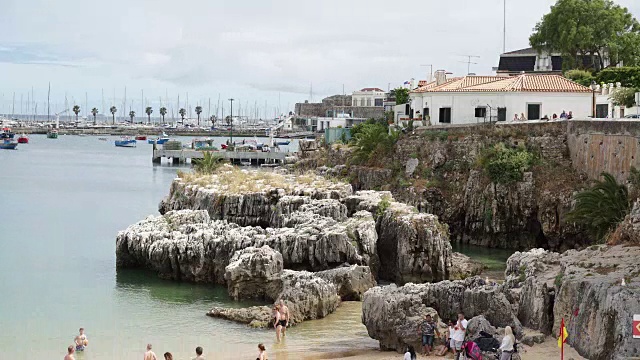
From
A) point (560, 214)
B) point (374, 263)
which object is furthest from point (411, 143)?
point (374, 263)

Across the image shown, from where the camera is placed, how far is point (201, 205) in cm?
5053

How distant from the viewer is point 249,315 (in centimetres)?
3478

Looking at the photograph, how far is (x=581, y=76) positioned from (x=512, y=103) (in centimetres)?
1321

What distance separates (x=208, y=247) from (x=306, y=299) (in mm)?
7796

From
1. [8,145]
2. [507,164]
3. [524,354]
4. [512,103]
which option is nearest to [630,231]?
[524,354]

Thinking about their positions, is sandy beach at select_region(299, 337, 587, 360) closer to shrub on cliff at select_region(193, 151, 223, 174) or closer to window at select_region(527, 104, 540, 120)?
shrub on cliff at select_region(193, 151, 223, 174)

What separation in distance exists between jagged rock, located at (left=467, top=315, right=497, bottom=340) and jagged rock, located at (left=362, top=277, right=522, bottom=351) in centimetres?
97

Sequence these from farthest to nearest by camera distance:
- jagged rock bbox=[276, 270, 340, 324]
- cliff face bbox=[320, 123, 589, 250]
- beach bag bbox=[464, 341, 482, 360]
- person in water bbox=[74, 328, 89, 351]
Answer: cliff face bbox=[320, 123, 589, 250] < jagged rock bbox=[276, 270, 340, 324] < person in water bbox=[74, 328, 89, 351] < beach bag bbox=[464, 341, 482, 360]

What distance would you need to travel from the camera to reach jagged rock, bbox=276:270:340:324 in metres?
34.7

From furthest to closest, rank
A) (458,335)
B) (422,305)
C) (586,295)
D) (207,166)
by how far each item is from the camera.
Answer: (207,166) < (422,305) < (458,335) < (586,295)

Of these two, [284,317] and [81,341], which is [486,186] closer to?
[284,317]

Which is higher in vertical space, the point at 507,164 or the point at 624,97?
the point at 624,97

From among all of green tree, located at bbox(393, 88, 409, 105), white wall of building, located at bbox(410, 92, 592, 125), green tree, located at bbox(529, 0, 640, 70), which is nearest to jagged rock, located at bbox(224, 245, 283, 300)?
white wall of building, located at bbox(410, 92, 592, 125)

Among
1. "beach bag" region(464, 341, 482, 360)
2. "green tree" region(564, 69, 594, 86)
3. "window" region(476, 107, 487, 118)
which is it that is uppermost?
"green tree" region(564, 69, 594, 86)
